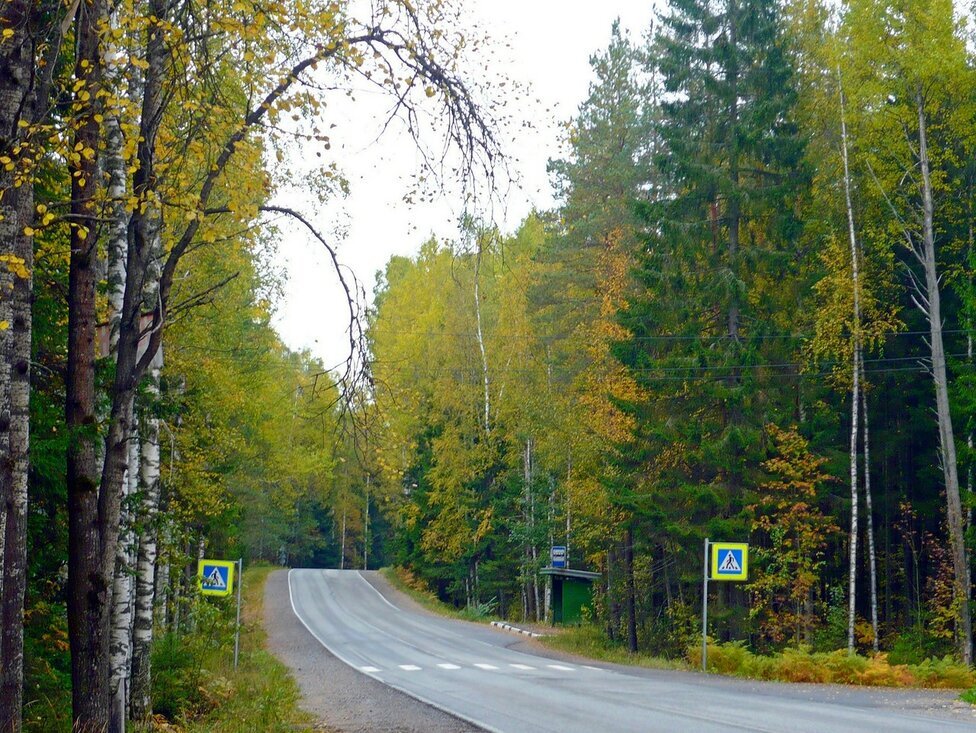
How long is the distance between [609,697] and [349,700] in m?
4.75

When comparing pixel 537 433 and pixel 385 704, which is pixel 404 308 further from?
pixel 385 704

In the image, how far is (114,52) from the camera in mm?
9375

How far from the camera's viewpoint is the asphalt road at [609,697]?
44.1ft

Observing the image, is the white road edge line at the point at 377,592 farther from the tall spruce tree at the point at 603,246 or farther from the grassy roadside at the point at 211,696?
the grassy roadside at the point at 211,696

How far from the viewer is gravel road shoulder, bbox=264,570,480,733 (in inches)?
576

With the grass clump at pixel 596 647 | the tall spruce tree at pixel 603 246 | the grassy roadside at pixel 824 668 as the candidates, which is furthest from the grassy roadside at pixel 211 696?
the tall spruce tree at pixel 603 246

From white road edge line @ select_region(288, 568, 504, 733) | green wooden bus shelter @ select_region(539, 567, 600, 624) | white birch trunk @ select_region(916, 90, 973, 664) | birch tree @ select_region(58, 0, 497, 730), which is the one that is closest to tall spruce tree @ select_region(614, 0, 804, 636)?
white birch trunk @ select_region(916, 90, 973, 664)

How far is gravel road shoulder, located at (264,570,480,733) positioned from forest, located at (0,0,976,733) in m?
2.76

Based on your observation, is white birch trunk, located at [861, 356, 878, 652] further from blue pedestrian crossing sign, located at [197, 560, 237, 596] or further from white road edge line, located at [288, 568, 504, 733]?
blue pedestrian crossing sign, located at [197, 560, 237, 596]

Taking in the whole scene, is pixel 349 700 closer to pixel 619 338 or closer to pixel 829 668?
pixel 829 668

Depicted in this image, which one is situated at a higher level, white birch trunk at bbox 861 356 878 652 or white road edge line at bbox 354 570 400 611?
white birch trunk at bbox 861 356 878 652

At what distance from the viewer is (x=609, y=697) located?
17.2 meters

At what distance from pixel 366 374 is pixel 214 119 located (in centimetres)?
237

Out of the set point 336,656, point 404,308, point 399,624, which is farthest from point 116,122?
point 404,308
